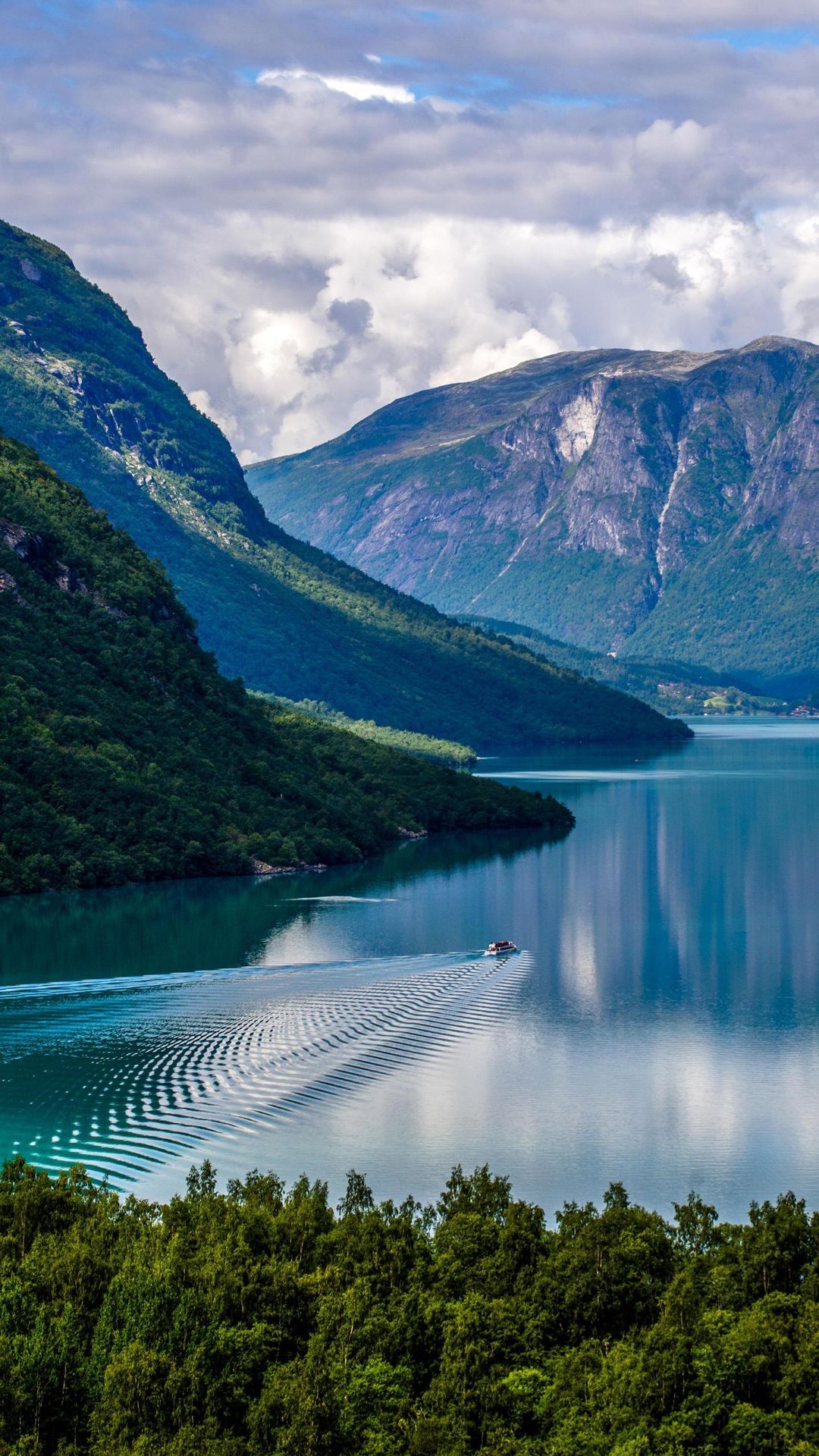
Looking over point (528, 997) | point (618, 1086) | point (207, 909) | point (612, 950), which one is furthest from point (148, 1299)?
point (207, 909)

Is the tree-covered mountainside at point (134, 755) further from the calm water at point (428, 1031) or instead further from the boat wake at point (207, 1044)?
the boat wake at point (207, 1044)

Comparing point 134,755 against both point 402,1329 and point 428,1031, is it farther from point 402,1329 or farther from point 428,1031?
point 402,1329

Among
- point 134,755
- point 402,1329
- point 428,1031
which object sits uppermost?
point 134,755

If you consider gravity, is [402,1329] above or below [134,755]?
below

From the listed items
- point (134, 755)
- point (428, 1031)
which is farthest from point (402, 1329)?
Result: point (134, 755)

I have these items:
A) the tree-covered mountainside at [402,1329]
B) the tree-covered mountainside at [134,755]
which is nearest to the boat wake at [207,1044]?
the tree-covered mountainside at [402,1329]

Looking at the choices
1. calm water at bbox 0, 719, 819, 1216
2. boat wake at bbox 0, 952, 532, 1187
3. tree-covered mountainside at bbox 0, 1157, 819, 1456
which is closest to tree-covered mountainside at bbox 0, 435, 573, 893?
calm water at bbox 0, 719, 819, 1216

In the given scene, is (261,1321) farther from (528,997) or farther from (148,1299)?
(528,997)
